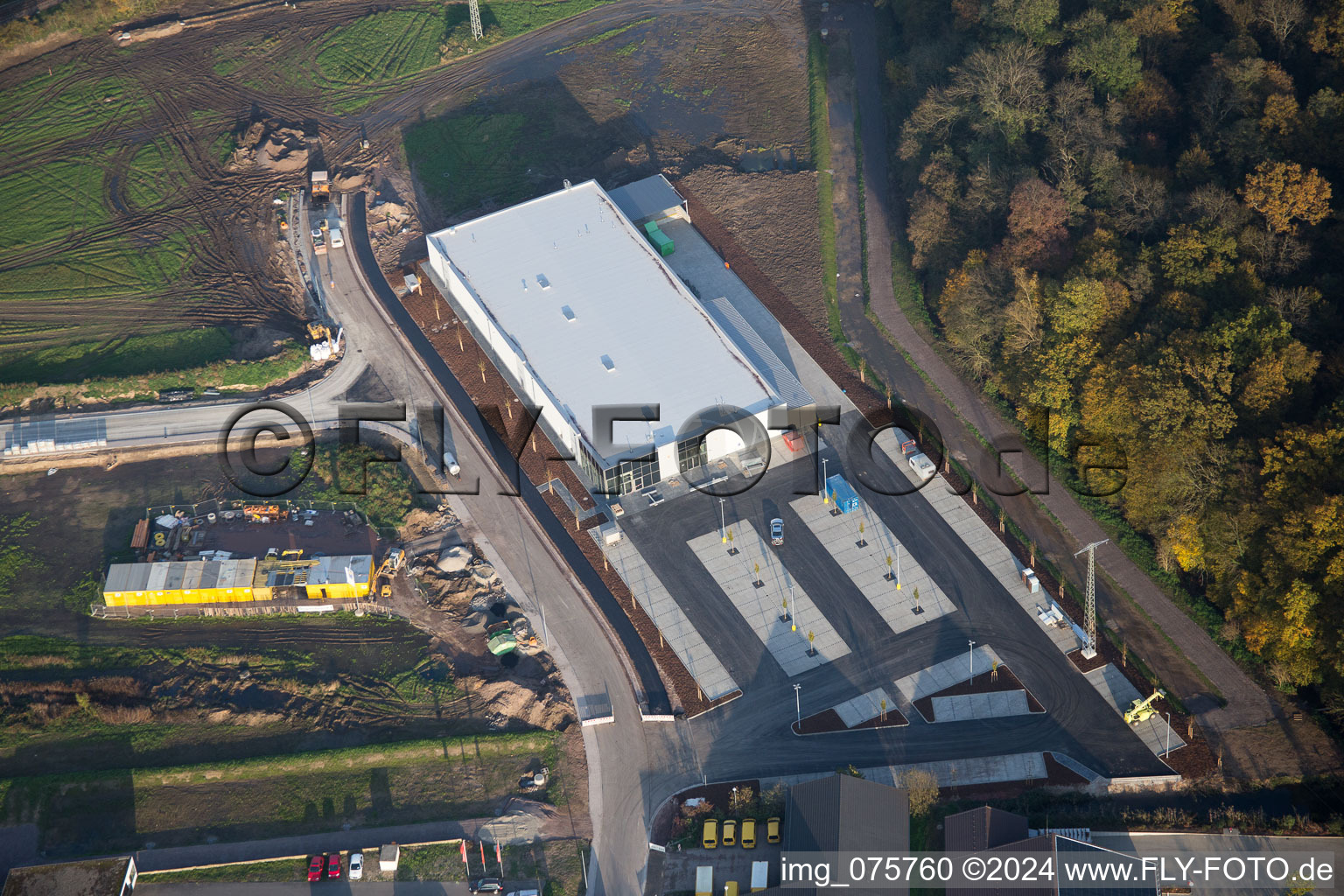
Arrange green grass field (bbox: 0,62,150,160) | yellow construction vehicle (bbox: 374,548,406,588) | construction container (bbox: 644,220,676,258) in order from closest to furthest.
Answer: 1. yellow construction vehicle (bbox: 374,548,406,588)
2. construction container (bbox: 644,220,676,258)
3. green grass field (bbox: 0,62,150,160)

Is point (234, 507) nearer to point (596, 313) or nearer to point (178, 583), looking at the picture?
point (178, 583)

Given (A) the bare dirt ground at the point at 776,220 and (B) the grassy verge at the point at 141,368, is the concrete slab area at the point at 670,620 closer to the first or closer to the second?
(A) the bare dirt ground at the point at 776,220

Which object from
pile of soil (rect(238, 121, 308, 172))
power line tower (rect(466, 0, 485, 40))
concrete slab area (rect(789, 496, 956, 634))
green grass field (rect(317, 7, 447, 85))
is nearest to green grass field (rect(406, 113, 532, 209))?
pile of soil (rect(238, 121, 308, 172))

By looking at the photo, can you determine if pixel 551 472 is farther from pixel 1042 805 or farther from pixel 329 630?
pixel 1042 805

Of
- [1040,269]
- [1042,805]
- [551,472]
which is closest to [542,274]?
[551,472]

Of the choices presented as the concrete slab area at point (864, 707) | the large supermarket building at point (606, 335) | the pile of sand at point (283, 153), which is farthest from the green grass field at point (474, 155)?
the concrete slab area at point (864, 707)

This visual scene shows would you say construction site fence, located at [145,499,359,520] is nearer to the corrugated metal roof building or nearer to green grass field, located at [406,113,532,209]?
the corrugated metal roof building
